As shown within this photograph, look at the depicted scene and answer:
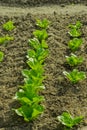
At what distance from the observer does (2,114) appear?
440 centimetres

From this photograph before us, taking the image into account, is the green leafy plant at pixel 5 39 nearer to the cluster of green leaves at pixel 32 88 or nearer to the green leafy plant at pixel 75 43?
the cluster of green leaves at pixel 32 88

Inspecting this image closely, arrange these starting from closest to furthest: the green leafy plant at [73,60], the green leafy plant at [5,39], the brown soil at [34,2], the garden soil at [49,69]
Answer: the garden soil at [49,69] → the green leafy plant at [73,60] → the green leafy plant at [5,39] → the brown soil at [34,2]

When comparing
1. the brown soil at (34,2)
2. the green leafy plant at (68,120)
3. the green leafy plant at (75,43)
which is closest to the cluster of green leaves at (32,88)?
the green leafy plant at (68,120)

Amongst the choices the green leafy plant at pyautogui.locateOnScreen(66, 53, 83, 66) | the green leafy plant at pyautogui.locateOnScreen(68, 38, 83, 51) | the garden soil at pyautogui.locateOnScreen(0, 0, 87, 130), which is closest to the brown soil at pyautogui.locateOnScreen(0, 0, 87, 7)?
the garden soil at pyautogui.locateOnScreen(0, 0, 87, 130)

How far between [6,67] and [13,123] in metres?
1.34

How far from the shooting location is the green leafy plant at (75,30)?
252 inches

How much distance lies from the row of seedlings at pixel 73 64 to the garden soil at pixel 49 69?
0.29 feet

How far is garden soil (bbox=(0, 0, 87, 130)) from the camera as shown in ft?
14.3

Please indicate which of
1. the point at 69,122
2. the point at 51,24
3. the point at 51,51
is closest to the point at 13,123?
the point at 69,122

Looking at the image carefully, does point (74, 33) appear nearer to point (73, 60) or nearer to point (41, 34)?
point (41, 34)

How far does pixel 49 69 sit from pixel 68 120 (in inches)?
53.9

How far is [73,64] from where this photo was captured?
5.44 m

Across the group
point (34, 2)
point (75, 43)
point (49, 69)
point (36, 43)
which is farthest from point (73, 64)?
point (34, 2)

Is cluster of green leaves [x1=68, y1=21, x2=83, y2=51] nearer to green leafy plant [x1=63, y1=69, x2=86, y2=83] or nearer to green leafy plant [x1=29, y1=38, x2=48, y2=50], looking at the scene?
green leafy plant [x1=29, y1=38, x2=48, y2=50]
